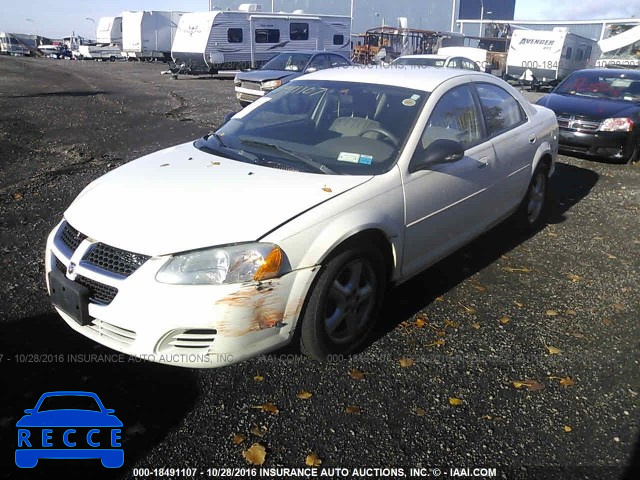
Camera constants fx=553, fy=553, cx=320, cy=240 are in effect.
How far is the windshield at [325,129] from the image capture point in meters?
3.63

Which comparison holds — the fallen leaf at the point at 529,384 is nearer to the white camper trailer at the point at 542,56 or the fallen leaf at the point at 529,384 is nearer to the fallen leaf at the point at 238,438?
the fallen leaf at the point at 238,438

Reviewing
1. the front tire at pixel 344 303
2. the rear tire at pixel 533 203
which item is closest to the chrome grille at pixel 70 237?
the front tire at pixel 344 303

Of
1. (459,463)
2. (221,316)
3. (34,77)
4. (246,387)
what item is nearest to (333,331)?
(246,387)

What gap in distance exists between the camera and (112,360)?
3.26m

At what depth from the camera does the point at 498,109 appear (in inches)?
190

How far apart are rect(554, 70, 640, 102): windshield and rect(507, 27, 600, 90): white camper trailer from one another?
58.6 feet

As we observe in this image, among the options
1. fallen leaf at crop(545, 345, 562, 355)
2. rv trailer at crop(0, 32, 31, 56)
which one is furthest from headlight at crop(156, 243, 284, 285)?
rv trailer at crop(0, 32, 31, 56)

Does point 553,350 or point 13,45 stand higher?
point 553,350

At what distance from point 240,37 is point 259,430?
89.0 feet

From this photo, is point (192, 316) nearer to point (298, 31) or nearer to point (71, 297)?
point (71, 297)

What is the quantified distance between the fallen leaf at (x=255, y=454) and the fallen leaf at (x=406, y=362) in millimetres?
1074

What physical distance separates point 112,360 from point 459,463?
2023mm

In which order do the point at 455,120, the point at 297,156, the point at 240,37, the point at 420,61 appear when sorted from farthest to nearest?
1. the point at 240,37
2. the point at 420,61
3. the point at 455,120
4. the point at 297,156

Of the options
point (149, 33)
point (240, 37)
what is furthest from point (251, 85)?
point (149, 33)
